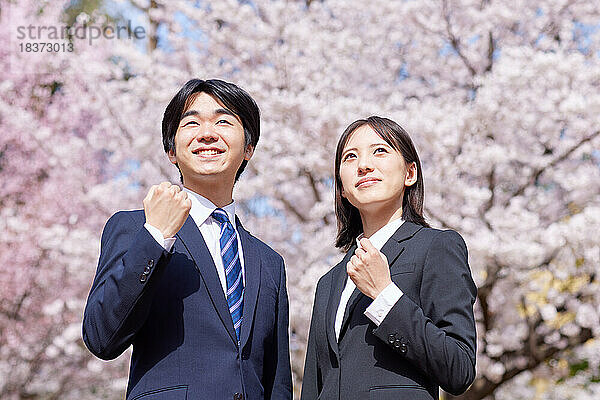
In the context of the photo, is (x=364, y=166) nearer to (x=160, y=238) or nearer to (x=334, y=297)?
(x=334, y=297)

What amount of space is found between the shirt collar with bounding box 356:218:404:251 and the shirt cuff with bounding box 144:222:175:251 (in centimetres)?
70

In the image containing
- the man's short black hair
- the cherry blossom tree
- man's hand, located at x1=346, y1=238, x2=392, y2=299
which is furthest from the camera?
the cherry blossom tree

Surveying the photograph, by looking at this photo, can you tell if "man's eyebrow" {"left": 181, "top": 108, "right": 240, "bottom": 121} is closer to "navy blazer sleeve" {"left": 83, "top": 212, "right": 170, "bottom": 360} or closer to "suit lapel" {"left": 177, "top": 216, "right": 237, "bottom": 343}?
"suit lapel" {"left": 177, "top": 216, "right": 237, "bottom": 343}

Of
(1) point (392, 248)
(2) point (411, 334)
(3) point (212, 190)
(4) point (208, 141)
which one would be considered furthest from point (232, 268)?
(2) point (411, 334)

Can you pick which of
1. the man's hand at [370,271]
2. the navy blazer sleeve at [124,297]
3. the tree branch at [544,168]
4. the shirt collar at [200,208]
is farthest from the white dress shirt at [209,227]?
the tree branch at [544,168]

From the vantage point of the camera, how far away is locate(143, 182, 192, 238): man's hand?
77.9 inches

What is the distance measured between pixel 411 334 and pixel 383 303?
121 mm

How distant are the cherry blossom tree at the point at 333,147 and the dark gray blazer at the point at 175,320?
3354 millimetres

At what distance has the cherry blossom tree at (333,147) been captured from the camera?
5.55 metres

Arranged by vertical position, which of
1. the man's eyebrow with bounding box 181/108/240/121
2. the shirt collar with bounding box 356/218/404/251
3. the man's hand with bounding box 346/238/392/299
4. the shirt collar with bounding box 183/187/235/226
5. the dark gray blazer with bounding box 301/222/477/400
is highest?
the man's eyebrow with bounding box 181/108/240/121

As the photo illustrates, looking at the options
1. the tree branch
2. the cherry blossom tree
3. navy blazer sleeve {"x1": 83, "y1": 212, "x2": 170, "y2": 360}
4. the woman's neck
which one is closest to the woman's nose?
the woman's neck

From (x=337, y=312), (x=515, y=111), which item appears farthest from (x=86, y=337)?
(x=515, y=111)

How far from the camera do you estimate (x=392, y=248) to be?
2.23 meters

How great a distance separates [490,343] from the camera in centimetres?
607
